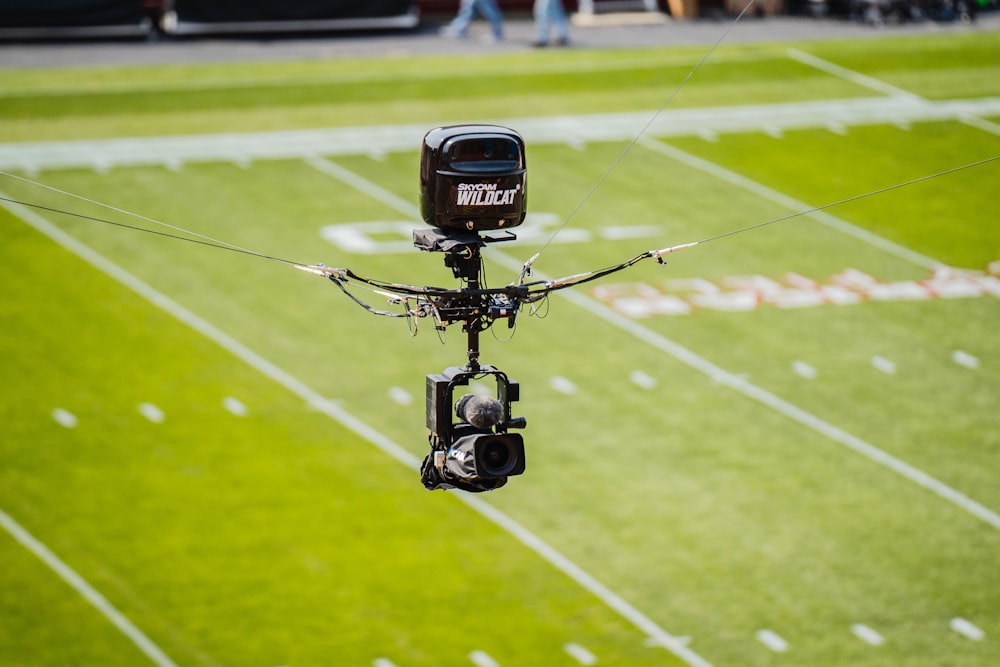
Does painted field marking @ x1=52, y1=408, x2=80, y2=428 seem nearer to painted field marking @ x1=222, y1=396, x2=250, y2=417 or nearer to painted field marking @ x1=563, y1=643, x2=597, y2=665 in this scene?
painted field marking @ x1=222, y1=396, x2=250, y2=417

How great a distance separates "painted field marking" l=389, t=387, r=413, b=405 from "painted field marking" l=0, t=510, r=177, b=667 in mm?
5694

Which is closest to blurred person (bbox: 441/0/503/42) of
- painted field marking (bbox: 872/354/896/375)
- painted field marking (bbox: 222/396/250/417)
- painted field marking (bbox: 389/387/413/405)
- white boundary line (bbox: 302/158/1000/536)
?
white boundary line (bbox: 302/158/1000/536)

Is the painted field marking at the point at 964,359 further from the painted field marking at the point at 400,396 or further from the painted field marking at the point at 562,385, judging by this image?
the painted field marking at the point at 400,396

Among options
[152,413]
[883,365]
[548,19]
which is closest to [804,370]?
[883,365]

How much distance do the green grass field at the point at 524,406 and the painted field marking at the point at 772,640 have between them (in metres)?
0.07

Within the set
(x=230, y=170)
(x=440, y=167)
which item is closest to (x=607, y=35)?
(x=230, y=170)

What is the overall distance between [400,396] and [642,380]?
365 cm

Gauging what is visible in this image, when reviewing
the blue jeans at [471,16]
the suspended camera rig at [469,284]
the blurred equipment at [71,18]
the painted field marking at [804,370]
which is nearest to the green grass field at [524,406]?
the painted field marking at [804,370]

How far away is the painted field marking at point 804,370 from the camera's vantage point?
2700 cm

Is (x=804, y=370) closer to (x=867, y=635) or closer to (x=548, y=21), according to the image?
(x=867, y=635)

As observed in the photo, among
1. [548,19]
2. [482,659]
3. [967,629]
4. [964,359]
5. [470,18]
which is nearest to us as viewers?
[482,659]

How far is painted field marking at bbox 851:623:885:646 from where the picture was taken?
70.0ft

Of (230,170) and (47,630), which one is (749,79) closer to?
(230,170)

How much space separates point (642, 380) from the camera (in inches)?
1051
